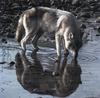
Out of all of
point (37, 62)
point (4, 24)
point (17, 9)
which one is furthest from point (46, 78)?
point (17, 9)

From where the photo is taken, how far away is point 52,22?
1516 cm

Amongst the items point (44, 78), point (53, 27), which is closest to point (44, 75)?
point (44, 78)

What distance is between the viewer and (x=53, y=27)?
1512cm

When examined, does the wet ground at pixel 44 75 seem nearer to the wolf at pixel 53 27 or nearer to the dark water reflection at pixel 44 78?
the dark water reflection at pixel 44 78

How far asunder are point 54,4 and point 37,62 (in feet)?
26.3

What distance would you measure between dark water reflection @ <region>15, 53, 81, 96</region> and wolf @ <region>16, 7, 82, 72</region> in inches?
28.4

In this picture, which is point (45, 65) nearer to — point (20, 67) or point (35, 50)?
point (20, 67)

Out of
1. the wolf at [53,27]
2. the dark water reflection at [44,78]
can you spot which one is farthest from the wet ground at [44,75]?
the wolf at [53,27]

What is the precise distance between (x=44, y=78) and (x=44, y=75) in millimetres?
210

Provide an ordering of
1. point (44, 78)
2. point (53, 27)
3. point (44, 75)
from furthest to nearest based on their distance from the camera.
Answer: point (53, 27)
point (44, 75)
point (44, 78)

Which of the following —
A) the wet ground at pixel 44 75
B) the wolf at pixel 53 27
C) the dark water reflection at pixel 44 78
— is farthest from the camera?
the wolf at pixel 53 27

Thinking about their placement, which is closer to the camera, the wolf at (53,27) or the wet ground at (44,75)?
the wet ground at (44,75)

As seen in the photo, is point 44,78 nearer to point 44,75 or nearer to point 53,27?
point 44,75

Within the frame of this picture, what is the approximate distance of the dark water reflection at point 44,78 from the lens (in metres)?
12.0
